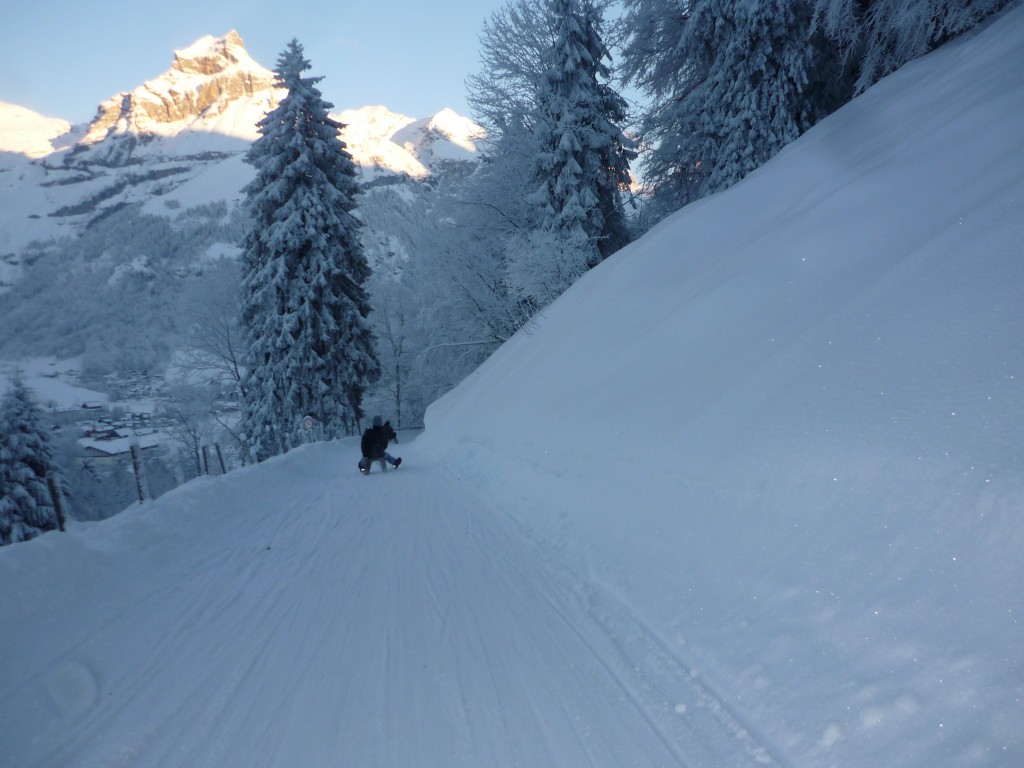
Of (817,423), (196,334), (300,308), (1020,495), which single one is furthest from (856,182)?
(196,334)

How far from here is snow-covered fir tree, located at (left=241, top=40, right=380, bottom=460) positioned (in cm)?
2222

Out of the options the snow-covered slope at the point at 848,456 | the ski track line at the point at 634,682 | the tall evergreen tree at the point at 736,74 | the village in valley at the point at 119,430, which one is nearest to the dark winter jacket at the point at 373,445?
the snow-covered slope at the point at 848,456

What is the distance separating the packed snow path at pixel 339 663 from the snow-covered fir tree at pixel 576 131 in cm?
1647

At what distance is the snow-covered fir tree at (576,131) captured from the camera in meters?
20.6

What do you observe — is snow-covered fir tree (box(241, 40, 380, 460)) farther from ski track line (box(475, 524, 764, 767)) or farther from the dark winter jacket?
ski track line (box(475, 524, 764, 767))

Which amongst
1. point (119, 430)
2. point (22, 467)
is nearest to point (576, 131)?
point (22, 467)

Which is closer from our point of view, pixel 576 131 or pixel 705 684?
pixel 705 684

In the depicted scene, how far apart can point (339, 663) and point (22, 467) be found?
28752mm

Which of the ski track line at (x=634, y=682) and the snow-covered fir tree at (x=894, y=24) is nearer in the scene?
the ski track line at (x=634, y=682)

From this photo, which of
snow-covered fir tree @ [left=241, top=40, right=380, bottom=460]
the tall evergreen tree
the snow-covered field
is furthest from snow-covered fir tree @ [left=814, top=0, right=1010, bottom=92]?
snow-covered fir tree @ [left=241, top=40, right=380, bottom=460]

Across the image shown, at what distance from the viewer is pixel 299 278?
74.0 feet

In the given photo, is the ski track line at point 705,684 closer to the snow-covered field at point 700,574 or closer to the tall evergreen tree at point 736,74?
the snow-covered field at point 700,574

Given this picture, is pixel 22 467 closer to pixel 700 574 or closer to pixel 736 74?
pixel 700 574

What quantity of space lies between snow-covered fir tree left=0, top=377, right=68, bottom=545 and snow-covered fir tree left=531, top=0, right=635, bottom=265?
21.8 m
